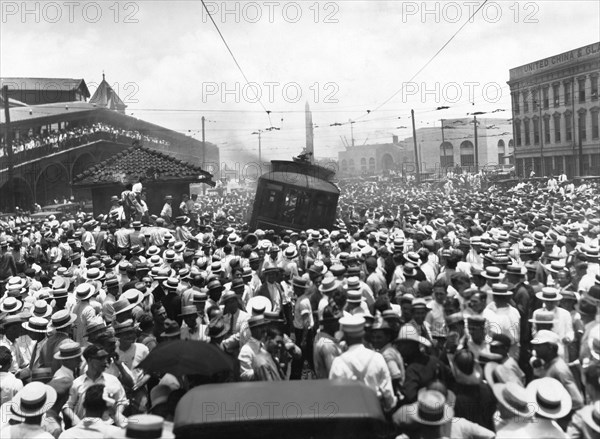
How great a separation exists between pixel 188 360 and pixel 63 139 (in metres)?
26.6

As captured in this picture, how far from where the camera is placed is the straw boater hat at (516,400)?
12.2 feet

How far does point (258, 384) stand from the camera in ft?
13.4

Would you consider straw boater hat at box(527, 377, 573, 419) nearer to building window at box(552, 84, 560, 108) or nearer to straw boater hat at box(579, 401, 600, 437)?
straw boater hat at box(579, 401, 600, 437)

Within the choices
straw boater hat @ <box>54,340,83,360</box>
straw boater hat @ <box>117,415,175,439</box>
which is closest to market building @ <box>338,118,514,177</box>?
straw boater hat @ <box>54,340,83,360</box>

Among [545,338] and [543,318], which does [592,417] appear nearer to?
[545,338]

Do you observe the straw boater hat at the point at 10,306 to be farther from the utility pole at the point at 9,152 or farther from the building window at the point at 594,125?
the building window at the point at 594,125

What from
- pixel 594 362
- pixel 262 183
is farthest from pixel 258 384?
pixel 262 183

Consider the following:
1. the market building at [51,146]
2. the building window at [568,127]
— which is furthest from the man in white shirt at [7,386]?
Result: the building window at [568,127]

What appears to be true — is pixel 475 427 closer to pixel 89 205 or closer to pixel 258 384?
pixel 258 384

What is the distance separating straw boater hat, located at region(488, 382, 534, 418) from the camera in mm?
3725

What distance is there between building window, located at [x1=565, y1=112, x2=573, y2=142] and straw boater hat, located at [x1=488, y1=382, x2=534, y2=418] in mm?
47967

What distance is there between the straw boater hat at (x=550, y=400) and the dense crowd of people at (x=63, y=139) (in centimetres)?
2046

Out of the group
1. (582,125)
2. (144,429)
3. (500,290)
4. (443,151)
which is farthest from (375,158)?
(144,429)

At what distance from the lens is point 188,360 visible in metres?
4.53
